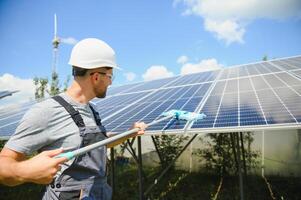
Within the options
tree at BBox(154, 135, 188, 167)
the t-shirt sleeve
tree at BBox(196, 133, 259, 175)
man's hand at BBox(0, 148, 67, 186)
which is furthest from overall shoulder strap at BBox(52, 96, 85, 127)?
tree at BBox(154, 135, 188, 167)

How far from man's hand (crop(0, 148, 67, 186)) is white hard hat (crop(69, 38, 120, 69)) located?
0.93m

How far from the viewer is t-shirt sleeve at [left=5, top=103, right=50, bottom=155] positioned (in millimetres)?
2379

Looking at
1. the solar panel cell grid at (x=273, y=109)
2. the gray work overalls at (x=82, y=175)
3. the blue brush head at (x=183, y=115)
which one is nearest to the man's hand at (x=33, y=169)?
the gray work overalls at (x=82, y=175)

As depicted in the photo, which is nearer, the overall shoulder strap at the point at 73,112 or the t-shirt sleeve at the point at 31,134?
the t-shirt sleeve at the point at 31,134

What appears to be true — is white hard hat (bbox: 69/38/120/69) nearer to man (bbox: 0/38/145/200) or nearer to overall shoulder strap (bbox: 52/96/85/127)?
man (bbox: 0/38/145/200)

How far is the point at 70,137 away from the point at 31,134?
12.7 inches

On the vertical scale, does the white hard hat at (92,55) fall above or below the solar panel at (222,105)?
above

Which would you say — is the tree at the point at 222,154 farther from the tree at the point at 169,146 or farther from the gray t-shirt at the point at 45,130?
the gray t-shirt at the point at 45,130

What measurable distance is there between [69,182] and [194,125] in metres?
3.42

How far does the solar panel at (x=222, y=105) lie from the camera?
544cm

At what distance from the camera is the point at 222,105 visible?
21.8 ft

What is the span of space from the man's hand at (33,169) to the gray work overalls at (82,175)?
445mm

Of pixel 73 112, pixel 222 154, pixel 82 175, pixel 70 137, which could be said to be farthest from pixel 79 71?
pixel 222 154

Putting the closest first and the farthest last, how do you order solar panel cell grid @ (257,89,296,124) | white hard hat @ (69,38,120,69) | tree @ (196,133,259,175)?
white hard hat @ (69,38,120,69)
solar panel cell grid @ (257,89,296,124)
tree @ (196,133,259,175)
